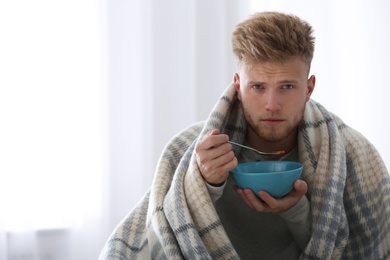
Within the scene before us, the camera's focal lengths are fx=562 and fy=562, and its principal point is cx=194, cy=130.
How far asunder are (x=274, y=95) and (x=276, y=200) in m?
0.27

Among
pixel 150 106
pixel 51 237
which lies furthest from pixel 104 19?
pixel 51 237

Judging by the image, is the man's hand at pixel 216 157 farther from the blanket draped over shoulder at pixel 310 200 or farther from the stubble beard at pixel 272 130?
the stubble beard at pixel 272 130

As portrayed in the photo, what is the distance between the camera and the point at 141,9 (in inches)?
96.3

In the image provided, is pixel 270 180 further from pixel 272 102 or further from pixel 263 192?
pixel 272 102

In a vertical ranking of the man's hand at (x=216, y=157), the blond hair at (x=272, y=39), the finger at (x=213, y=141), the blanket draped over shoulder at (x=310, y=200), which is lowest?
the blanket draped over shoulder at (x=310, y=200)

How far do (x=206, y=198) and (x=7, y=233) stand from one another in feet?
4.36

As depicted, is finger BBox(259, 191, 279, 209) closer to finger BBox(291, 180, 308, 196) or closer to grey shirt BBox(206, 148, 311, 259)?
finger BBox(291, 180, 308, 196)

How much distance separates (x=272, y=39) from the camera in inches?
53.3

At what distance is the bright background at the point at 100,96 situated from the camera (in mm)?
2279

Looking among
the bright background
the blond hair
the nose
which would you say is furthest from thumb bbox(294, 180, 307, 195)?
the bright background

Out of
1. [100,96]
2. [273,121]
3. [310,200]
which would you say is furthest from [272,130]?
[100,96]

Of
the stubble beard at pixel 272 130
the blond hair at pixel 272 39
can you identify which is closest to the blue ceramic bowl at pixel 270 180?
the stubble beard at pixel 272 130

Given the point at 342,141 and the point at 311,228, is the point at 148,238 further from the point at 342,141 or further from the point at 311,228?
the point at 342,141

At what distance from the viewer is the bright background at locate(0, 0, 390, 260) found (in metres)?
2.28
